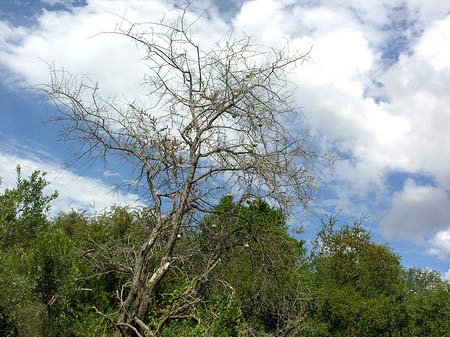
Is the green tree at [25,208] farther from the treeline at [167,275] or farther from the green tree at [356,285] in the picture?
the green tree at [356,285]

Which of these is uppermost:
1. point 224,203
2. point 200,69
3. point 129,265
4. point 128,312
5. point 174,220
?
point 200,69

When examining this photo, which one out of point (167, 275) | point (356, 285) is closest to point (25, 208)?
point (167, 275)

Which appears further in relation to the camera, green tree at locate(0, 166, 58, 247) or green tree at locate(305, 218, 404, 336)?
green tree at locate(305, 218, 404, 336)

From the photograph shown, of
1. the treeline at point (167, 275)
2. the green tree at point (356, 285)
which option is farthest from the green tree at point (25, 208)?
the green tree at point (356, 285)

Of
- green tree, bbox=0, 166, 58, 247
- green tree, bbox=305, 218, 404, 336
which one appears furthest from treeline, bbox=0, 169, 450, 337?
green tree, bbox=305, 218, 404, 336

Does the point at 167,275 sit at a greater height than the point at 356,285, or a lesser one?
lesser

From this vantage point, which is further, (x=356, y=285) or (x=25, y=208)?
(x=356, y=285)

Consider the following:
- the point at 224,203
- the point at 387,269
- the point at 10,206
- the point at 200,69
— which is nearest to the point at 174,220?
the point at 224,203

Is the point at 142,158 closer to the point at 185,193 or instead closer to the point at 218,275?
the point at 185,193

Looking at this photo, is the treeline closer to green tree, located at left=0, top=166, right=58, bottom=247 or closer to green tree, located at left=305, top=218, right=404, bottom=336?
green tree, located at left=0, top=166, right=58, bottom=247

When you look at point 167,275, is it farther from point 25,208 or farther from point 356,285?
point 356,285

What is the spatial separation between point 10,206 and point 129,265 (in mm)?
5572

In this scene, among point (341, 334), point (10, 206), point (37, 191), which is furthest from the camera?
point (341, 334)

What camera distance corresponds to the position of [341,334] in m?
21.9
